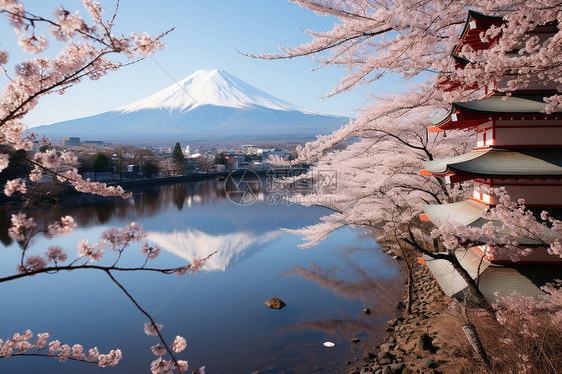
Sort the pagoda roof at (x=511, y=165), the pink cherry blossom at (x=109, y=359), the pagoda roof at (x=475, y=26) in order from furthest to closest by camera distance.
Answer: the pagoda roof at (x=511, y=165)
the pagoda roof at (x=475, y=26)
the pink cherry blossom at (x=109, y=359)

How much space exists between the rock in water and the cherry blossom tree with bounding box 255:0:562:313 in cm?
216

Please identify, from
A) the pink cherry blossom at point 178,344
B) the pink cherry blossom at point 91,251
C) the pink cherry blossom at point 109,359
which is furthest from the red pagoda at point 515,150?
the pink cherry blossom at point 109,359

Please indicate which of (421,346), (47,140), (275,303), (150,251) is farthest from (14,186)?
(275,303)

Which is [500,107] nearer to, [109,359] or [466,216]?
[466,216]

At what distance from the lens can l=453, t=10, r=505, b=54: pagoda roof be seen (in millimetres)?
3571

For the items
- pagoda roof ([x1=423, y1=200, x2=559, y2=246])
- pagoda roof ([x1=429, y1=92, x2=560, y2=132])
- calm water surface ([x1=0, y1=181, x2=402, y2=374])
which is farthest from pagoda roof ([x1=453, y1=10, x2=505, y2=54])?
calm water surface ([x1=0, y1=181, x2=402, y2=374])

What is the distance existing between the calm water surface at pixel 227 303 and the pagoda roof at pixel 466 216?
2.96 m

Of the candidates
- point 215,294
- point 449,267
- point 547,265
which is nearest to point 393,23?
point 547,265

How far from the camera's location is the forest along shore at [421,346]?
14.7ft

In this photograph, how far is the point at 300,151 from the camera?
17.7 ft

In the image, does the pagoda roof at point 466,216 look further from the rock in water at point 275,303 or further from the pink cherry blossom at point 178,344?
the rock in water at point 275,303

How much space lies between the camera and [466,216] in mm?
4559

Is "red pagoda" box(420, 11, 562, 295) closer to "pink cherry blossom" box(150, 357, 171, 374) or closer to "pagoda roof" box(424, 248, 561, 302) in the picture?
"pagoda roof" box(424, 248, 561, 302)

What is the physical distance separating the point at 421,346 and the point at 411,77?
4.31 meters
